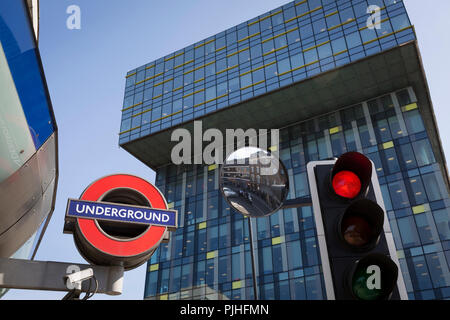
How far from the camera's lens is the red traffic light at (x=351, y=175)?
10.4 feet

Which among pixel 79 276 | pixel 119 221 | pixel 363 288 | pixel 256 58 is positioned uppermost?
pixel 256 58

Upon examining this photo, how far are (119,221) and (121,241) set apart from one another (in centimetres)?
26

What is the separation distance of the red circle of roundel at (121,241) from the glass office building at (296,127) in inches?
1274

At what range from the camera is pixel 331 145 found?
4325 cm

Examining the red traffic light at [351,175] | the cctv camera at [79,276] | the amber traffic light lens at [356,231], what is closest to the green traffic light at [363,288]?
the amber traffic light lens at [356,231]

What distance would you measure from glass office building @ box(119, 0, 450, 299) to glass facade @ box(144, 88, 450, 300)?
11 centimetres

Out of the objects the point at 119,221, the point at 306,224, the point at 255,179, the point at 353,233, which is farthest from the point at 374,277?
the point at 306,224

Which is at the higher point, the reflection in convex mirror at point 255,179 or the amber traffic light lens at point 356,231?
the reflection in convex mirror at point 255,179

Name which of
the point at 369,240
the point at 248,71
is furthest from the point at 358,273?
the point at 248,71

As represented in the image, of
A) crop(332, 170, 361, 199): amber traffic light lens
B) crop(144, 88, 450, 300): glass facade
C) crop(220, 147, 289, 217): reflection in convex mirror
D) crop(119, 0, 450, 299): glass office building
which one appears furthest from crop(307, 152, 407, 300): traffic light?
crop(119, 0, 450, 299): glass office building

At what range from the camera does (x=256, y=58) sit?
47.0 meters

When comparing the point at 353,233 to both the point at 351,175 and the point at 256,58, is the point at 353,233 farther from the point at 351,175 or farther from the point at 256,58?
the point at 256,58

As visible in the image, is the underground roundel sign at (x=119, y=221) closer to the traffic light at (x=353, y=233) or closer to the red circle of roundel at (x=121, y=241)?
the red circle of roundel at (x=121, y=241)

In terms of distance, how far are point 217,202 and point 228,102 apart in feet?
40.1
